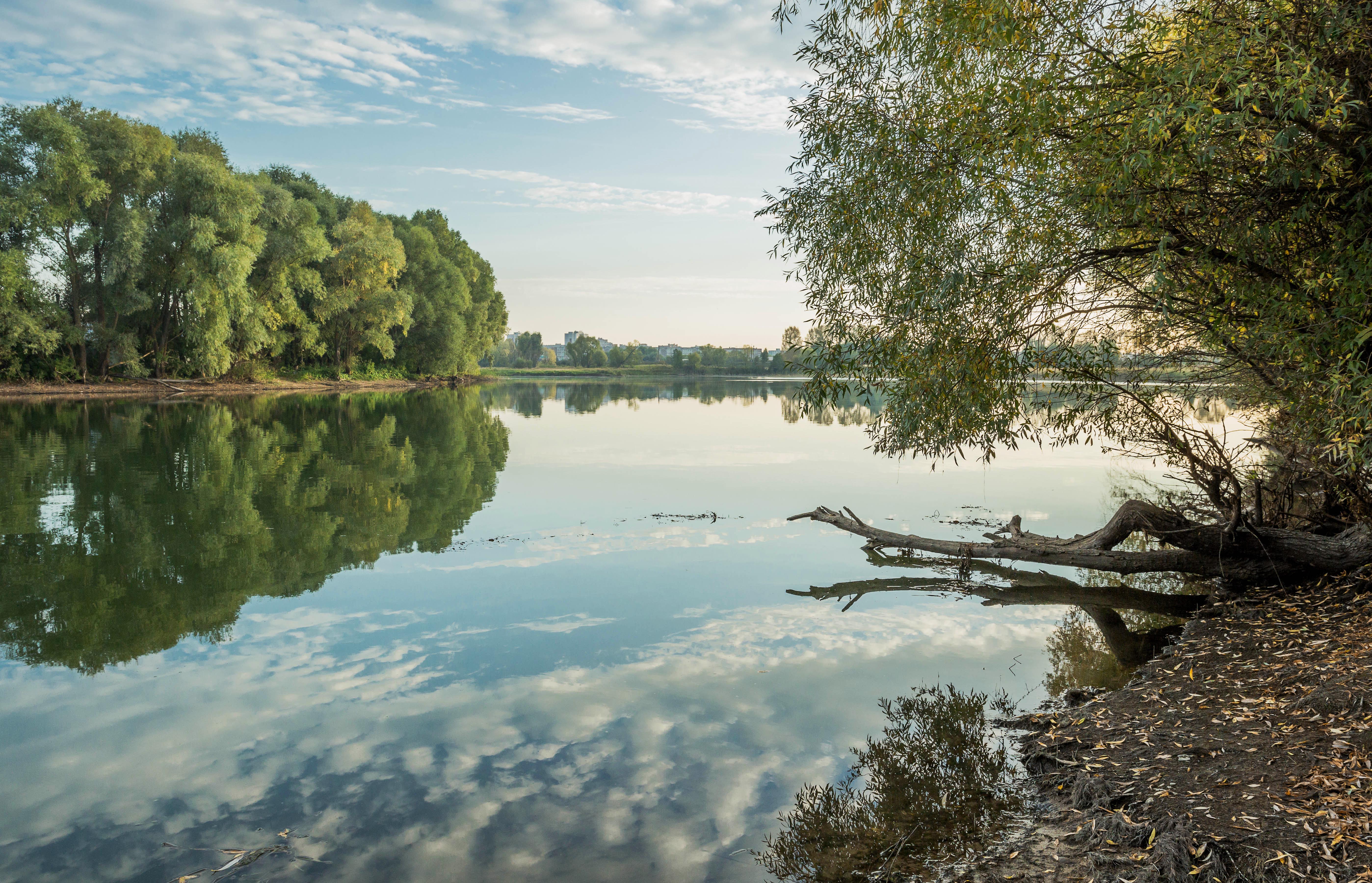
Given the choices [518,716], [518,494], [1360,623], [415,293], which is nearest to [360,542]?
[518,494]

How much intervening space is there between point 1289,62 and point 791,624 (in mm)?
6986

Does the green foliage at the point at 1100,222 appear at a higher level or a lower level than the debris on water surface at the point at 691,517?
higher

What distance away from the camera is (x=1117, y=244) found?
8109 millimetres

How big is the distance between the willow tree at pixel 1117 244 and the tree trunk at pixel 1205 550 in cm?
3

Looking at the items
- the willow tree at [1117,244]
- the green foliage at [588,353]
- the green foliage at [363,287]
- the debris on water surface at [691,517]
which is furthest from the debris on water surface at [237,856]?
the green foliage at [588,353]

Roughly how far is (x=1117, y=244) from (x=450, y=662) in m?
7.97

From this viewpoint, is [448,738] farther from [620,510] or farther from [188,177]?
[188,177]

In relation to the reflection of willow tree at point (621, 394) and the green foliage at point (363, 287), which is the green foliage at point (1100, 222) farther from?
the green foliage at point (363, 287)

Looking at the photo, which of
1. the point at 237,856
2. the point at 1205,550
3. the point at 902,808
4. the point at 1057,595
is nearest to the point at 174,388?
the point at 1057,595

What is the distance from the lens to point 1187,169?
654 centimetres

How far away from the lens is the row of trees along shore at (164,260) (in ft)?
141

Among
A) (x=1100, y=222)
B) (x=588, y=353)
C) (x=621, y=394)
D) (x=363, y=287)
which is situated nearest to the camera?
(x=1100, y=222)

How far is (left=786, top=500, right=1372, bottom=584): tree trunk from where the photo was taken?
387 inches

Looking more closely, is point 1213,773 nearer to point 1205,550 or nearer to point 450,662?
point 1205,550
